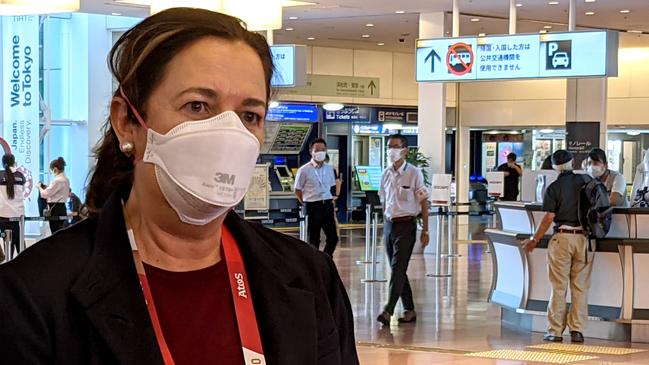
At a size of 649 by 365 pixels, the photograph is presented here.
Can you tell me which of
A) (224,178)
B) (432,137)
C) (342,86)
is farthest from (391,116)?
(224,178)

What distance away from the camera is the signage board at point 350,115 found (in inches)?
997

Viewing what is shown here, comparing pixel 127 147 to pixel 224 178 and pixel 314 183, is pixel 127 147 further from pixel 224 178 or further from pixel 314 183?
pixel 314 183

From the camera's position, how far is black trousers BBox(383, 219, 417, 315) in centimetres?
1008

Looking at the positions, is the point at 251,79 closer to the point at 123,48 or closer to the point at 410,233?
the point at 123,48

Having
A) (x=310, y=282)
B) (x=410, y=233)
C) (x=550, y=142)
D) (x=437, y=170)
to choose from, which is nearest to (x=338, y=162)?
(x=550, y=142)

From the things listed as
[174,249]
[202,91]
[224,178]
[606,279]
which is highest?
[202,91]

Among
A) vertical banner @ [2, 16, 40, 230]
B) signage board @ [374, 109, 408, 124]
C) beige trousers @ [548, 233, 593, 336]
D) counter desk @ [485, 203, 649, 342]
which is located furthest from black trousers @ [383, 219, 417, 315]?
signage board @ [374, 109, 408, 124]

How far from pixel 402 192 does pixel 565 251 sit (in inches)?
63.9

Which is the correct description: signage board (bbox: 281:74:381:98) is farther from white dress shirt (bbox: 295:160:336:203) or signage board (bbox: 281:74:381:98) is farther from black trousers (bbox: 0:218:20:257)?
black trousers (bbox: 0:218:20:257)

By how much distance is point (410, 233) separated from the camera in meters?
10.2

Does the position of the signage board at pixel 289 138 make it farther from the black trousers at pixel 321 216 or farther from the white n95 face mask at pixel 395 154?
the white n95 face mask at pixel 395 154

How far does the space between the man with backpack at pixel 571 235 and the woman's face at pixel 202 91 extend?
7.97m

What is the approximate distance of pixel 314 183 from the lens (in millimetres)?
13742

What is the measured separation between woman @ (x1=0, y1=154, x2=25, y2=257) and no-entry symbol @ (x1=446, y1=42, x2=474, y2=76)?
6.01 meters
